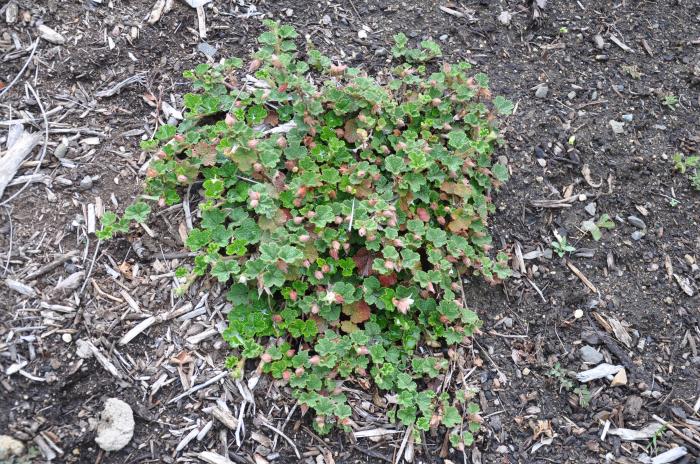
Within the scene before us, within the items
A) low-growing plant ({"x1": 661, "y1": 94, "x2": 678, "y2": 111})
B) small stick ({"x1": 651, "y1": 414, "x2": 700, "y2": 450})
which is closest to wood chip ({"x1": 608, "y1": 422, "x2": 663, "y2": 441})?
small stick ({"x1": 651, "y1": 414, "x2": 700, "y2": 450})

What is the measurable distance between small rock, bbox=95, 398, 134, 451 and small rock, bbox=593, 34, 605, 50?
3906mm

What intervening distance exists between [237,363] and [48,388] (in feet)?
3.00

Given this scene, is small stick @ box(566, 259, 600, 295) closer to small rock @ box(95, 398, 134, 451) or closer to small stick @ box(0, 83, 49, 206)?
small rock @ box(95, 398, 134, 451)

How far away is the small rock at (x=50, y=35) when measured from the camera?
11.8ft

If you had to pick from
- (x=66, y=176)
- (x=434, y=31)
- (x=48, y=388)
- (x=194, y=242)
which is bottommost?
(x=48, y=388)

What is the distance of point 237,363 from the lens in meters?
3.05

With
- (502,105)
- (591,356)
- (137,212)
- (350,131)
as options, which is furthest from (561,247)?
(137,212)

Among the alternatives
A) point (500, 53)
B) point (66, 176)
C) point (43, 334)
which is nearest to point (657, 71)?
point (500, 53)

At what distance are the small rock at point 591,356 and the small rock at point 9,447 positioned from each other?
9.84ft

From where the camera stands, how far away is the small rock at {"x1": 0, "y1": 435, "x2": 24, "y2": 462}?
8.86ft

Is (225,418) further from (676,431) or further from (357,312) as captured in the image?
(676,431)

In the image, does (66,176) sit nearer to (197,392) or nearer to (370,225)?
(197,392)

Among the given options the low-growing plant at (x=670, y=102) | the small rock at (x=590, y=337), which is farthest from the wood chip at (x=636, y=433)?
the low-growing plant at (x=670, y=102)

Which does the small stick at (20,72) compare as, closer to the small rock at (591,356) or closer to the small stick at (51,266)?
the small stick at (51,266)
